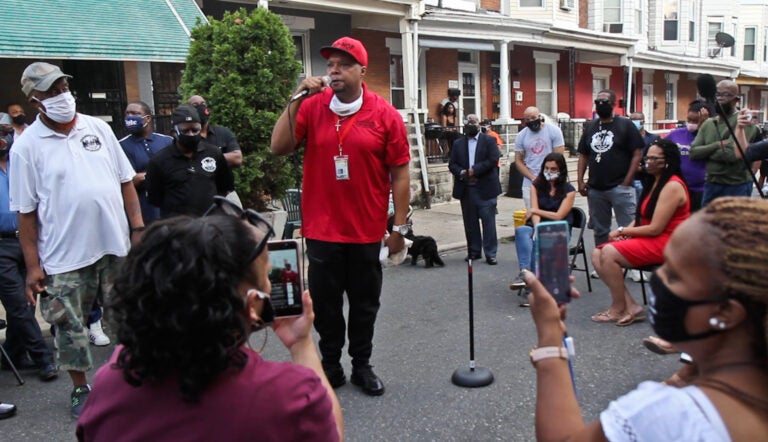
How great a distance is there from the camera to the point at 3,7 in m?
8.08

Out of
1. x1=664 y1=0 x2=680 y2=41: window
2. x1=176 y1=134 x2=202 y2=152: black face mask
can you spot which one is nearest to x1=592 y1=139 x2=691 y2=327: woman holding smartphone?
x1=176 y1=134 x2=202 y2=152: black face mask

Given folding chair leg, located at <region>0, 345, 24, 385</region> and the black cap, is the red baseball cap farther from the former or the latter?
folding chair leg, located at <region>0, 345, 24, 385</region>

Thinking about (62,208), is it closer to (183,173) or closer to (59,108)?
(59,108)

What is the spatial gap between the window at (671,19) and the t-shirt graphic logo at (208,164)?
25.4m

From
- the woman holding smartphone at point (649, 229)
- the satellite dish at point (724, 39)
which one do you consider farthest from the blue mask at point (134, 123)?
the satellite dish at point (724, 39)

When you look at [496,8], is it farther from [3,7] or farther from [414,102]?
[3,7]

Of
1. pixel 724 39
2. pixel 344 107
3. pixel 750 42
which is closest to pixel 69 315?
pixel 344 107

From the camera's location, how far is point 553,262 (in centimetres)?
183

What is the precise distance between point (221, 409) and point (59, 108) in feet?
9.67

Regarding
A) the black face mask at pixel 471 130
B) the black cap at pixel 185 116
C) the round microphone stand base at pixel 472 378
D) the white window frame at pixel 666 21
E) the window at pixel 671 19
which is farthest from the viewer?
the window at pixel 671 19

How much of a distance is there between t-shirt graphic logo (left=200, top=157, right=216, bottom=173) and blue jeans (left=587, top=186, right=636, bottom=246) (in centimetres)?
392

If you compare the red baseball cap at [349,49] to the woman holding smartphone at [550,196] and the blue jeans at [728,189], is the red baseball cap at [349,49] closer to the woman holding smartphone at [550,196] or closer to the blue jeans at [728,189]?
the woman holding smartphone at [550,196]

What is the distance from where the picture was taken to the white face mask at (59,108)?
11.9 feet

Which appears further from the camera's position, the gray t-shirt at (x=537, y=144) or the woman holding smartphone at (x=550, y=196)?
the gray t-shirt at (x=537, y=144)
